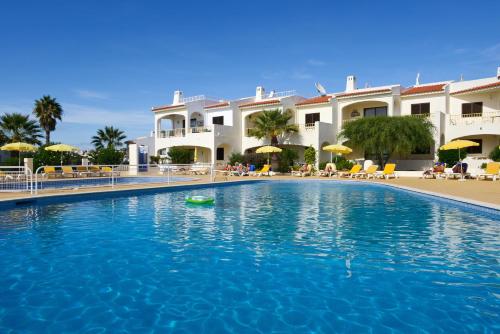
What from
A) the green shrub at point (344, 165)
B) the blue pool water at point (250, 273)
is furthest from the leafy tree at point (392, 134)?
the blue pool water at point (250, 273)

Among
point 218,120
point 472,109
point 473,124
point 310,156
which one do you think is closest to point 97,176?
point 310,156

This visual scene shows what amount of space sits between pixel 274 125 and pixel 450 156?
1263 cm

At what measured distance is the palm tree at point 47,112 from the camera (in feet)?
119

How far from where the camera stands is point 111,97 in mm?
26719

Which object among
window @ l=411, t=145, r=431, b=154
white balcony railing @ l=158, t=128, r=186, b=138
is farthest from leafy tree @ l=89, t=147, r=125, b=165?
window @ l=411, t=145, r=431, b=154

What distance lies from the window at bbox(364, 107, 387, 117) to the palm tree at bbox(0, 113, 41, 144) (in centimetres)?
3011

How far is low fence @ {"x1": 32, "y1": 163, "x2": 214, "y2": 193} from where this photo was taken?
15.9m

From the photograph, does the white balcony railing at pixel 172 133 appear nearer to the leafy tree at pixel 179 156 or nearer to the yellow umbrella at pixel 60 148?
the leafy tree at pixel 179 156

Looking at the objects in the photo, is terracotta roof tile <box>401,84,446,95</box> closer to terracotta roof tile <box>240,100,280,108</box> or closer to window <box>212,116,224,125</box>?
terracotta roof tile <box>240,100,280,108</box>

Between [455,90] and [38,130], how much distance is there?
1432 inches

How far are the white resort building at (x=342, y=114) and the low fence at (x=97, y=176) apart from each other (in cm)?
669

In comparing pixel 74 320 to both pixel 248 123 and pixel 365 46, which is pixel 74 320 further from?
pixel 248 123

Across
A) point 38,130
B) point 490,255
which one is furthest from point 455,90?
point 38,130

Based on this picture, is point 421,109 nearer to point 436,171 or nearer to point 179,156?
point 436,171
